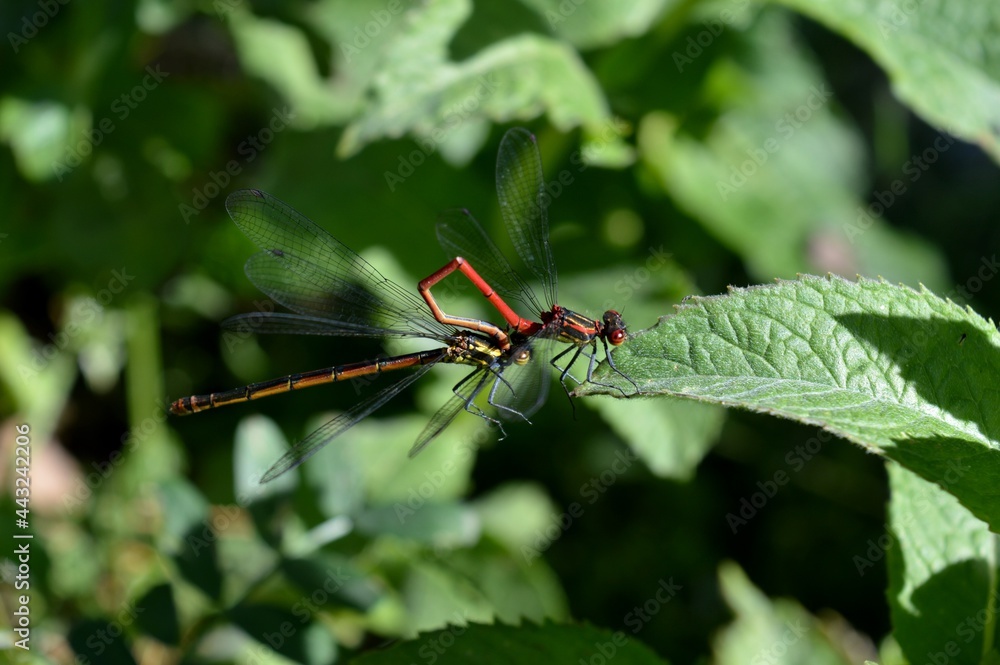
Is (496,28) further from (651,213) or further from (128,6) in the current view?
(128,6)

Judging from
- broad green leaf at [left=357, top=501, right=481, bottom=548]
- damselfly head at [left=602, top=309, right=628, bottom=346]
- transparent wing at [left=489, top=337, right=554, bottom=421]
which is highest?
damselfly head at [left=602, top=309, right=628, bottom=346]

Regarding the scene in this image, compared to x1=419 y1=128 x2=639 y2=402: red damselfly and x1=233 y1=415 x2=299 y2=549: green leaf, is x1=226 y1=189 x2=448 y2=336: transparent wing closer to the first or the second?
x1=419 y1=128 x2=639 y2=402: red damselfly

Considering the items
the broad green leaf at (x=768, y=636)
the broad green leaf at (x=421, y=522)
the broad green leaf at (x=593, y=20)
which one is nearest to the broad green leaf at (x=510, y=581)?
the broad green leaf at (x=421, y=522)

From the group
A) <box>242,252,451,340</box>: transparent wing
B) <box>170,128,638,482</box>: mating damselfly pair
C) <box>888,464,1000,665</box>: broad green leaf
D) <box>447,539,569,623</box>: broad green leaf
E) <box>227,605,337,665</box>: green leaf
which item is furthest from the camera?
<box>447,539,569,623</box>: broad green leaf

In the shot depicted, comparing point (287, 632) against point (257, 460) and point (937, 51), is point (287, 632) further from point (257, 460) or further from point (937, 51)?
point (937, 51)

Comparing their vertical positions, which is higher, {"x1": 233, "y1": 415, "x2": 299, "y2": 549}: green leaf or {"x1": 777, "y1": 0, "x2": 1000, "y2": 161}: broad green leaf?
{"x1": 777, "y1": 0, "x2": 1000, "y2": 161}: broad green leaf

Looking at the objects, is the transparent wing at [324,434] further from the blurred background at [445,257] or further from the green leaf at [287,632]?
the green leaf at [287,632]

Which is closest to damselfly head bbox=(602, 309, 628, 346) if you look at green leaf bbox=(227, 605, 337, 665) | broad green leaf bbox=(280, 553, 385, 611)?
broad green leaf bbox=(280, 553, 385, 611)

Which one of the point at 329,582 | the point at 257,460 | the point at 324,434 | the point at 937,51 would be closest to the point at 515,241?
the point at 324,434
